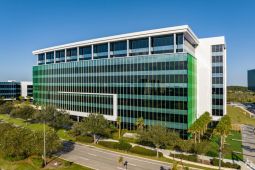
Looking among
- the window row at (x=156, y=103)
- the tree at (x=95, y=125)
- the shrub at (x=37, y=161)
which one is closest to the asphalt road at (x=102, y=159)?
the tree at (x=95, y=125)

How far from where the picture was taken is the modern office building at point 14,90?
154 metres

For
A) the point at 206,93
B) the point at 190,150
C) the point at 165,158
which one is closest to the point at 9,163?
the point at 165,158

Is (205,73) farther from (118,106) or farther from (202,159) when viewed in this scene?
(202,159)

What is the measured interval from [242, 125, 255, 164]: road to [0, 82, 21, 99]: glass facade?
150751mm

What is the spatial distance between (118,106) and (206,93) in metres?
28.1

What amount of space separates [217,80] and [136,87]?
1055 inches

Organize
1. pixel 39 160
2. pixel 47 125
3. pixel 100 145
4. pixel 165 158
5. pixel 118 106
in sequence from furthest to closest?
pixel 47 125, pixel 118 106, pixel 100 145, pixel 165 158, pixel 39 160

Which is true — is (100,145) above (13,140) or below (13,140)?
below

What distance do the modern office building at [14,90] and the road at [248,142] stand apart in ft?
479

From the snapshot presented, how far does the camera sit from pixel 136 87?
6225 cm

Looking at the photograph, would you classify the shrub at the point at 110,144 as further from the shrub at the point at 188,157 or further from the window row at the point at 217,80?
the window row at the point at 217,80

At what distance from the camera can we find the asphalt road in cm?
3812

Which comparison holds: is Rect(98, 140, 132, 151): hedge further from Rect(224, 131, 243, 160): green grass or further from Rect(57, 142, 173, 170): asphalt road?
Rect(224, 131, 243, 160): green grass

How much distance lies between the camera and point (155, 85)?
58281mm
